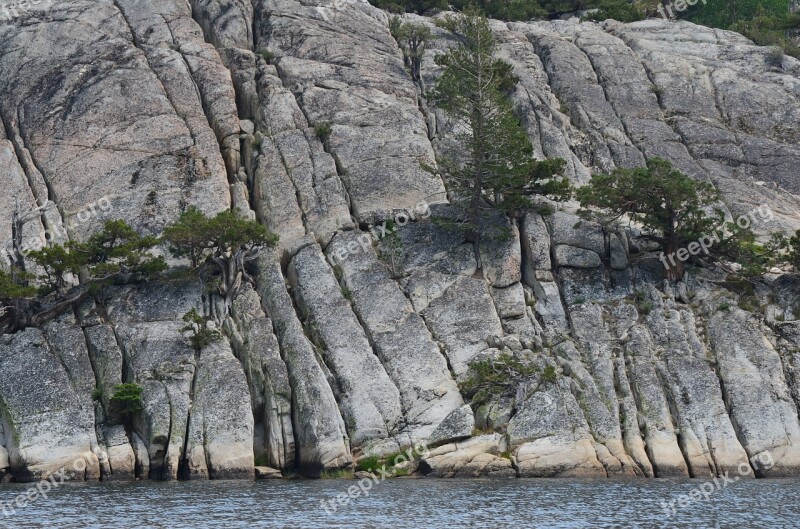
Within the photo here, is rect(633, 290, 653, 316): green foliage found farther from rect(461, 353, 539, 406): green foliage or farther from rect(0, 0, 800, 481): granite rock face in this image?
rect(461, 353, 539, 406): green foliage

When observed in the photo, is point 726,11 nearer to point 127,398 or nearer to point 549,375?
point 549,375

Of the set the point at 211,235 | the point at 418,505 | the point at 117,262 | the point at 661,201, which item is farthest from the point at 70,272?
the point at 661,201

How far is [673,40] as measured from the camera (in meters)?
95.1

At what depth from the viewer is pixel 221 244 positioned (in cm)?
6400

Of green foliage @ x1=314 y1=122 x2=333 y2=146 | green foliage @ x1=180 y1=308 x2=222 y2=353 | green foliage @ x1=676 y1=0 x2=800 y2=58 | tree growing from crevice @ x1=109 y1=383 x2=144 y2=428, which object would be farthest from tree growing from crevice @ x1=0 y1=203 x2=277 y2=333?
green foliage @ x1=676 y1=0 x2=800 y2=58

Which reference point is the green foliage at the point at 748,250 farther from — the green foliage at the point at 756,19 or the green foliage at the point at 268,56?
the green foliage at the point at 268,56

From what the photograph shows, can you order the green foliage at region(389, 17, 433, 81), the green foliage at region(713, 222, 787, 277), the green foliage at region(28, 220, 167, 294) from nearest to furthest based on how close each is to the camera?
the green foliage at region(28, 220, 167, 294), the green foliage at region(713, 222, 787, 277), the green foliage at region(389, 17, 433, 81)

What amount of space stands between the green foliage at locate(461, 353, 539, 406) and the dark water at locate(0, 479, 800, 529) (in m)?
7.02

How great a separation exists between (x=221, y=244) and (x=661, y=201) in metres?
28.2

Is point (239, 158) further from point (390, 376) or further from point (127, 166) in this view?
point (390, 376)

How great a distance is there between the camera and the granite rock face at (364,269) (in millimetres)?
55438

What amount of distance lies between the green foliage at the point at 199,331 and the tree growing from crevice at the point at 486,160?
705 inches

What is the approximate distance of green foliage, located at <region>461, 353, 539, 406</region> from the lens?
57.3 meters

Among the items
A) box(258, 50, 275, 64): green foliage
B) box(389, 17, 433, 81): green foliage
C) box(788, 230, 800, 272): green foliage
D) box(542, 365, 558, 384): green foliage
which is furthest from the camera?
box(389, 17, 433, 81): green foliage
